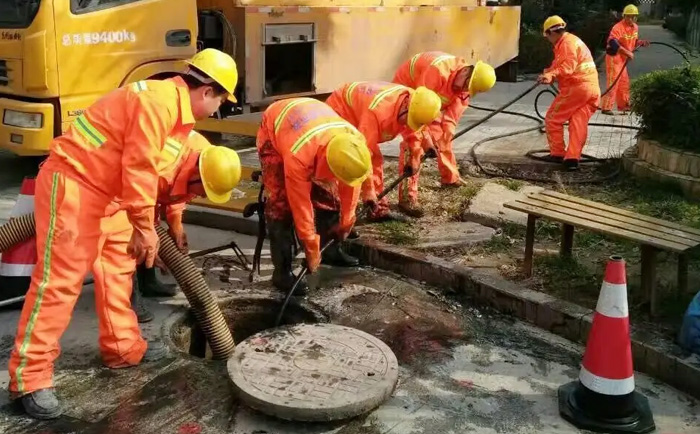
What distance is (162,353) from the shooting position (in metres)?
3.98

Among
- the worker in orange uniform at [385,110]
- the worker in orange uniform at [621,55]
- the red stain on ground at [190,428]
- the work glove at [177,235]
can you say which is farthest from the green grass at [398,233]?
the worker in orange uniform at [621,55]

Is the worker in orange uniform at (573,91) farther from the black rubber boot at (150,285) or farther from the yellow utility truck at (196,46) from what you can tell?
the black rubber boot at (150,285)

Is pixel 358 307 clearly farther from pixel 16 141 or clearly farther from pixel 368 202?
pixel 16 141

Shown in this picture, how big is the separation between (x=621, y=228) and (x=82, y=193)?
3173 mm

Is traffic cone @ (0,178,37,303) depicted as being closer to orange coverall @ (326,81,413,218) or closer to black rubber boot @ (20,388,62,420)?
black rubber boot @ (20,388,62,420)

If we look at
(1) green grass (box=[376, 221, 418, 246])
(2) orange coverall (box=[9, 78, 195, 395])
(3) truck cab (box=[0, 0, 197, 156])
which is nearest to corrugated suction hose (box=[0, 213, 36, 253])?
(2) orange coverall (box=[9, 78, 195, 395])

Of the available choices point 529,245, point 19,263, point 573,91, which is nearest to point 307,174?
point 529,245

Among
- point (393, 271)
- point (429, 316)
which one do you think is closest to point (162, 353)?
point (429, 316)

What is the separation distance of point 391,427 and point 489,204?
3.61 metres

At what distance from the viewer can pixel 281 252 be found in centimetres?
494

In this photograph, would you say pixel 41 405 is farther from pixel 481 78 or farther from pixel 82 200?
pixel 481 78

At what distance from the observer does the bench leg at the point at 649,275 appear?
435 cm

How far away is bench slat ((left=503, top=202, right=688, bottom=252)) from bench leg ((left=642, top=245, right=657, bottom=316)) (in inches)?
3.3

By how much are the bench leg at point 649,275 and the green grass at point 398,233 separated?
1838 mm
